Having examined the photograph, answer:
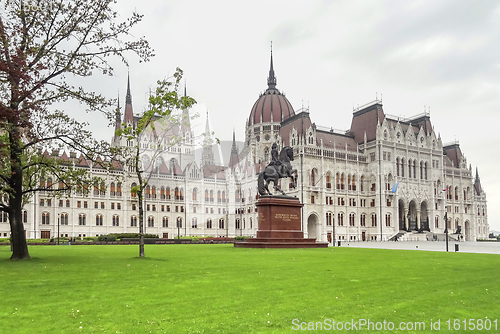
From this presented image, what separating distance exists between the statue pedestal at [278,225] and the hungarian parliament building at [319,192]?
4581 cm

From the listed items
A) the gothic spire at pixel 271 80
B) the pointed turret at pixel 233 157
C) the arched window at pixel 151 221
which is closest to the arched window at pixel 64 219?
the arched window at pixel 151 221

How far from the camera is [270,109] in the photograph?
364 ft

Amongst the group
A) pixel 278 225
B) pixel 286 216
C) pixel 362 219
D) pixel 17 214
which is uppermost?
pixel 17 214

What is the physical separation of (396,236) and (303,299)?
3088 inches

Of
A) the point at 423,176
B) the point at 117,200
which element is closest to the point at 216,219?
the point at 117,200

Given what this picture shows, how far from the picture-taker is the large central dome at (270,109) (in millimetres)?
109750

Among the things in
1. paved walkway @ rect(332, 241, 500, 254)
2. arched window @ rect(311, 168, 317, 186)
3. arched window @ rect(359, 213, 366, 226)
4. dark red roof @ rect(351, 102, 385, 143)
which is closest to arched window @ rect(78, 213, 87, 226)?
arched window @ rect(311, 168, 317, 186)

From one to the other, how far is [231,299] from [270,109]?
103 m

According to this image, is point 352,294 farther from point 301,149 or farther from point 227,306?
point 301,149

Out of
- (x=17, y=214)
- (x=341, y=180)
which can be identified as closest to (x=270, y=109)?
(x=341, y=180)

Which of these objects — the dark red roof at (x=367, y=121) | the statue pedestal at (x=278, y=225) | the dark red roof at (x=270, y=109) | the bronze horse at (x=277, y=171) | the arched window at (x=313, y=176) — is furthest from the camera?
the dark red roof at (x=270, y=109)

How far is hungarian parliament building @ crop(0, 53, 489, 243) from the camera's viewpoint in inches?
3295

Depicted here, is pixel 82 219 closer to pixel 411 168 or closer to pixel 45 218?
pixel 45 218

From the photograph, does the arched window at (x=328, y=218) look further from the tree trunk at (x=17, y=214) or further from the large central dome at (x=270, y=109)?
the tree trunk at (x=17, y=214)
